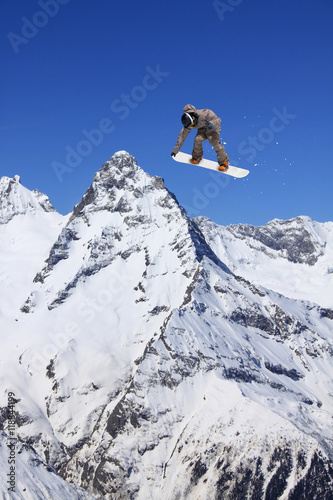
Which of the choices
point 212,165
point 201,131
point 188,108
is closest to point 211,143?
point 201,131

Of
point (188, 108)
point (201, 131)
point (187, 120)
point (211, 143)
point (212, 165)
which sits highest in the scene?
point (188, 108)

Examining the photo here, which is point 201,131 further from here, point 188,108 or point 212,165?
point 212,165

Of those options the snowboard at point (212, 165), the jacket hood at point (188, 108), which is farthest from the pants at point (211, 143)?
the jacket hood at point (188, 108)

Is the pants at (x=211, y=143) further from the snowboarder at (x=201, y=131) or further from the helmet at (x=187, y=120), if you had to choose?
the helmet at (x=187, y=120)

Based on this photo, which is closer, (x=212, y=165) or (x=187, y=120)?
(x=187, y=120)

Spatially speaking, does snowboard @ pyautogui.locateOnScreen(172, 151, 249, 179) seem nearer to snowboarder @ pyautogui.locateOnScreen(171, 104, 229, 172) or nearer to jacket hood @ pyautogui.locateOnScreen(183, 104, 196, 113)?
snowboarder @ pyautogui.locateOnScreen(171, 104, 229, 172)
